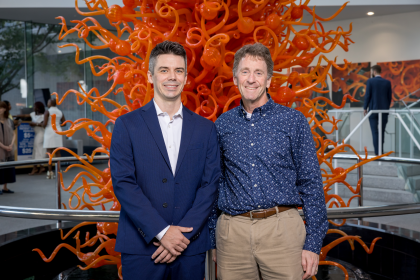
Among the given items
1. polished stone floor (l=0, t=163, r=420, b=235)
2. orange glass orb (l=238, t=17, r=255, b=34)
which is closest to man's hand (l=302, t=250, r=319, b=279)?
orange glass orb (l=238, t=17, r=255, b=34)

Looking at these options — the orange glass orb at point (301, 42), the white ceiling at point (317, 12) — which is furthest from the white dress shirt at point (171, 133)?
the white ceiling at point (317, 12)

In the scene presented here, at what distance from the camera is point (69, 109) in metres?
11.1

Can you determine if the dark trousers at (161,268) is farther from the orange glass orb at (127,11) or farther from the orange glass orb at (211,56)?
the orange glass orb at (127,11)

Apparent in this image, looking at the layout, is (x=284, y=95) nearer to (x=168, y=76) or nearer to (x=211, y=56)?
(x=211, y=56)

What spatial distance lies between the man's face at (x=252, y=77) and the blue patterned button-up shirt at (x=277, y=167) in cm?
7

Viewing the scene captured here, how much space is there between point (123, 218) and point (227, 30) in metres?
0.96

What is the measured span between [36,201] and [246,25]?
192 inches

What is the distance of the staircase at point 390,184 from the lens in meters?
5.50

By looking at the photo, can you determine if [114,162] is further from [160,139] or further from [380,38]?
[380,38]

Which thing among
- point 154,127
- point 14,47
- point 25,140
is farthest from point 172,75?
point 14,47

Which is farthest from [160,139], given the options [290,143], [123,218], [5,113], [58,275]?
[5,113]

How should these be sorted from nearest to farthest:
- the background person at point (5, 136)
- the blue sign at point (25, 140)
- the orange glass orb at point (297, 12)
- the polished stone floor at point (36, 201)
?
1. the orange glass orb at point (297, 12)
2. the polished stone floor at point (36, 201)
3. the background person at point (5, 136)
4. the blue sign at point (25, 140)

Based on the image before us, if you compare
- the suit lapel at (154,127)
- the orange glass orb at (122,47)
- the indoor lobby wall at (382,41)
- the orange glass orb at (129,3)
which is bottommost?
the suit lapel at (154,127)

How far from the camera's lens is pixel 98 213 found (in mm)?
1412
